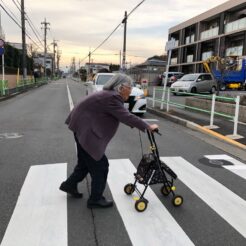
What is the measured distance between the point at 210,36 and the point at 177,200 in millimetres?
42280

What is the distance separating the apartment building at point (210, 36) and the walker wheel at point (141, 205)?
3510 centimetres

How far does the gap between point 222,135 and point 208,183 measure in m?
3.85

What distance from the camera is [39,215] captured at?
389 cm

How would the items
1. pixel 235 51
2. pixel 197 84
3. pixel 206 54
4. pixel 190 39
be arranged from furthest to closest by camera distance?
pixel 190 39 < pixel 206 54 < pixel 235 51 < pixel 197 84

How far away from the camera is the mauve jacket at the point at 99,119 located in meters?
3.74

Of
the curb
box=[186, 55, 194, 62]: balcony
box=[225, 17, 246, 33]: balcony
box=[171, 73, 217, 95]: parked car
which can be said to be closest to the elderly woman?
the curb

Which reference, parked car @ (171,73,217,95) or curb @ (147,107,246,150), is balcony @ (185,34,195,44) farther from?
curb @ (147,107,246,150)

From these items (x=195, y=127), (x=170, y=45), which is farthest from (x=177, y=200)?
(x=170, y=45)

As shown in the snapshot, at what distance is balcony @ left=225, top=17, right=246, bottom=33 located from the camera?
3631 cm

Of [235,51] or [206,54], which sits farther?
[206,54]

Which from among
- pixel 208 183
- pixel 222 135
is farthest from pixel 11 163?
pixel 222 135

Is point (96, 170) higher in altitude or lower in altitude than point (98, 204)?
higher

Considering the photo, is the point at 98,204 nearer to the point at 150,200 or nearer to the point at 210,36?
the point at 150,200

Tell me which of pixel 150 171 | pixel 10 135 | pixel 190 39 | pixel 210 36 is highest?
pixel 190 39
